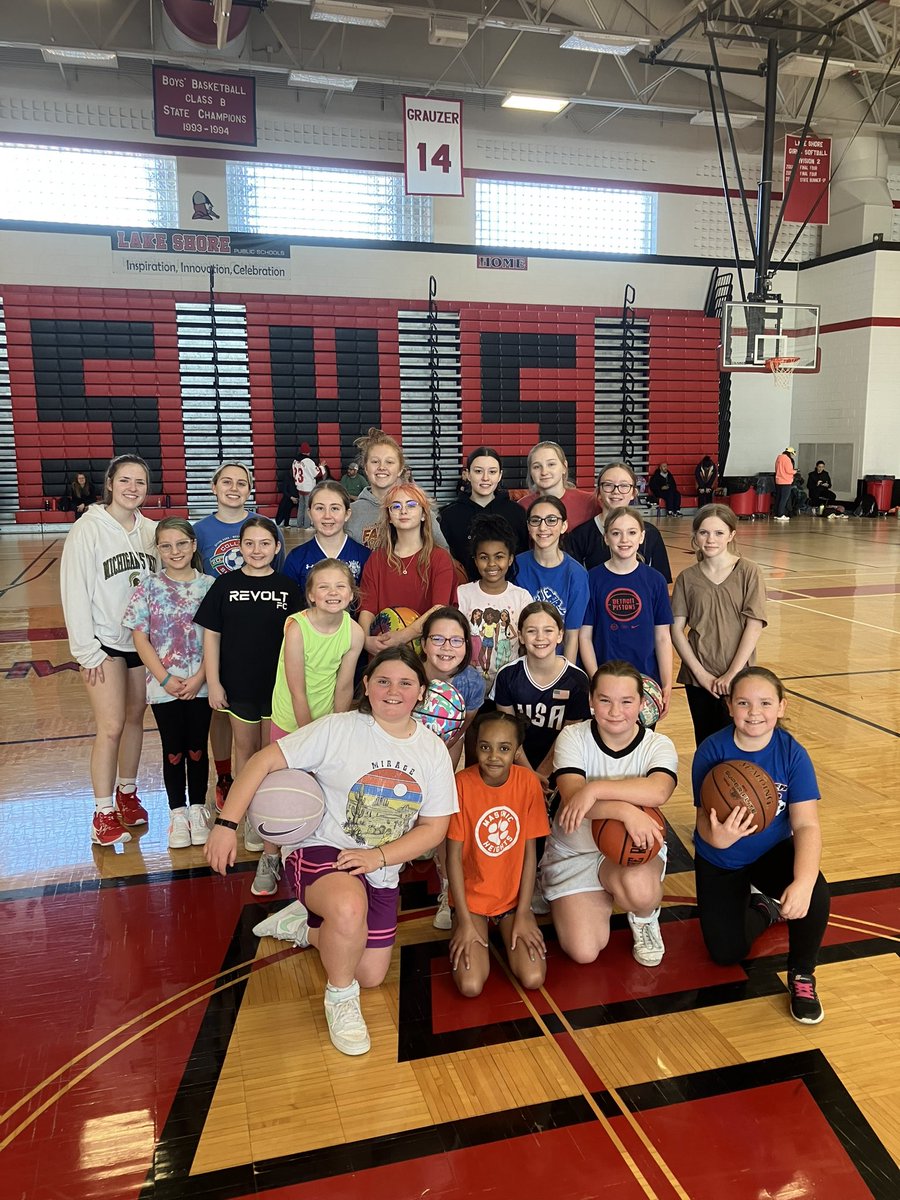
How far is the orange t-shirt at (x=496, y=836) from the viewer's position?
8.95 ft

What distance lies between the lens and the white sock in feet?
7.86

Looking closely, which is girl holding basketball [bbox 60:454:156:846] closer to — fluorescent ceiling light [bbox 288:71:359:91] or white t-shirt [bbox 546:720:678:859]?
white t-shirt [bbox 546:720:678:859]

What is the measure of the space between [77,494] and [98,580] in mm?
12177

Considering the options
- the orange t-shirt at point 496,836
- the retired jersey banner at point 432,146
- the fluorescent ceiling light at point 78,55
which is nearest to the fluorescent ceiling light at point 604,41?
the retired jersey banner at point 432,146

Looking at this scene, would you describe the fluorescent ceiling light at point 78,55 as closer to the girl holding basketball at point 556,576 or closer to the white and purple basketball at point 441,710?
the girl holding basketball at point 556,576

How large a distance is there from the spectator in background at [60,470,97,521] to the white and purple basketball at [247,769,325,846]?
43.5ft

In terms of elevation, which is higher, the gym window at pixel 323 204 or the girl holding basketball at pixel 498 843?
the gym window at pixel 323 204

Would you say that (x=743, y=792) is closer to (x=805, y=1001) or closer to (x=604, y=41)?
(x=805, y=1001)

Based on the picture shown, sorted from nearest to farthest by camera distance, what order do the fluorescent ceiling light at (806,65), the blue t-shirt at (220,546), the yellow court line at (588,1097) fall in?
the yellow court line at (588,1097), the blue t-shirt at (220,546), the fluorescent ceiling light at (806,65)

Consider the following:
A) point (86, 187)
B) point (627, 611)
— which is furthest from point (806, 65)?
point (627, 611)

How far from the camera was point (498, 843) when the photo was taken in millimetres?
2730

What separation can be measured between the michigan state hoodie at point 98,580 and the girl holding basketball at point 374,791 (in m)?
1.29

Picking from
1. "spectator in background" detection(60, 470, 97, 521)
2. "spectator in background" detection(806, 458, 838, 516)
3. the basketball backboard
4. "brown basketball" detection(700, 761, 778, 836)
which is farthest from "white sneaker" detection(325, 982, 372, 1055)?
"spectator in background" detection(806, 458, 838, 516)

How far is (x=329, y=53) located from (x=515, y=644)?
14302 mm
